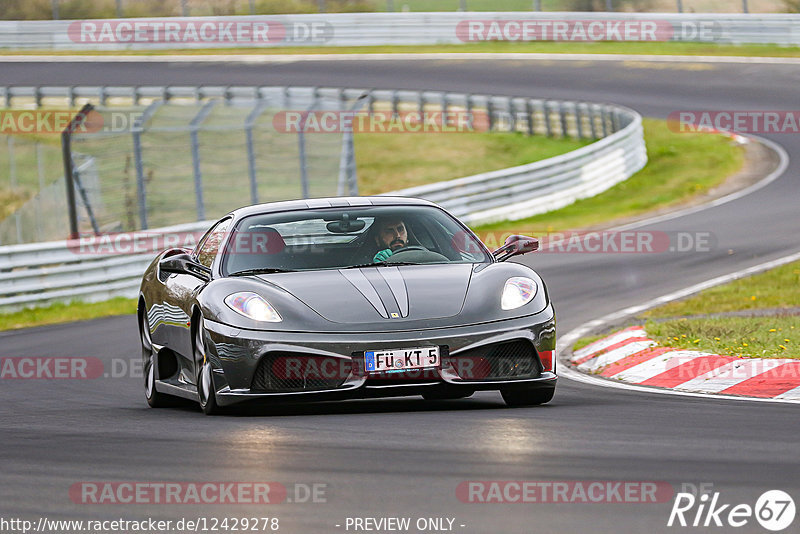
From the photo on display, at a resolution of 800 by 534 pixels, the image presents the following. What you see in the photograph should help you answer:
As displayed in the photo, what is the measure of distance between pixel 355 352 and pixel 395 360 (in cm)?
21

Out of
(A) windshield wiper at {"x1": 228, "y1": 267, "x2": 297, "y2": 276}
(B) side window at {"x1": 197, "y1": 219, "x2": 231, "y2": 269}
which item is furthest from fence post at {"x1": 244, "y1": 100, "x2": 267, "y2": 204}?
(A) windshield wiper at {"x1": 228, "y1": 267, "x2": 297, "y2": 276}

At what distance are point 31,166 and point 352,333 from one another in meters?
29.5

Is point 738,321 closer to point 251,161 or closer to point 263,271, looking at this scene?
point 263,271

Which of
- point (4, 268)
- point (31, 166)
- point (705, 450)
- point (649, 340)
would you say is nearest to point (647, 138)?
point (31, 166)

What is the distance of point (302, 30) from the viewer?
5000 centimetres

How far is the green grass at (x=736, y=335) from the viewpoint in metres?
9.48

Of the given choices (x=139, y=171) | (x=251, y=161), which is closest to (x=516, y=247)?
(x=139, y=171)

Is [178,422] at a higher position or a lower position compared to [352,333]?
lower

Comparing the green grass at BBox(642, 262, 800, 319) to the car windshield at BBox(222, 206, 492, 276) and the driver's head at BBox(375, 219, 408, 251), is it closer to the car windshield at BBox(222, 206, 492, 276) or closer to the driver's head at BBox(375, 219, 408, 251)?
the car windshield at BBox(222, 206, 492, 276)

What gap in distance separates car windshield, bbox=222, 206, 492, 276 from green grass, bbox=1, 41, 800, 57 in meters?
34.3

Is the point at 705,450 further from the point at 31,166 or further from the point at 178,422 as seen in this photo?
the point at 31,166

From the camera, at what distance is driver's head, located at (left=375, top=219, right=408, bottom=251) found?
8453 millimetres

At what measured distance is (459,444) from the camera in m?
6.11

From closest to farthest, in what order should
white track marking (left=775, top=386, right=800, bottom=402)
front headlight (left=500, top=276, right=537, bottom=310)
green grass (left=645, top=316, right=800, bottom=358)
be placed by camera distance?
front headlight (left=500, top=276, right=537, bottom=310), white track marking (left=775, top=386, right=800, bottom=402), green grass (left=645, top=316, right=800, bottom=358)
